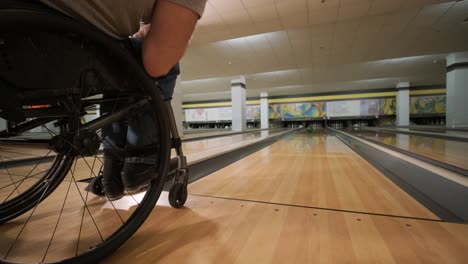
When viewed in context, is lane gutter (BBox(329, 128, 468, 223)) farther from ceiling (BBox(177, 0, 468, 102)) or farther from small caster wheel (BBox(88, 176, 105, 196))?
ceiling (BBox(177, 0, 468, 102))

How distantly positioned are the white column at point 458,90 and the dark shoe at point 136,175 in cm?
1005

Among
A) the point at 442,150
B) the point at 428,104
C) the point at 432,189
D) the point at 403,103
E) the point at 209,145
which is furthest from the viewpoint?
the point at 428,104

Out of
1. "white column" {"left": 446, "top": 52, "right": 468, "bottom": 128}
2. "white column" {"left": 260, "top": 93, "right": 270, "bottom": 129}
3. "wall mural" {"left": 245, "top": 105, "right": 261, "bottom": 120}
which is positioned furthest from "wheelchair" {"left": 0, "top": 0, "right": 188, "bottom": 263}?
"wall mural" {"left": 245, "top": 105, "right": 261, "bottom": 120}

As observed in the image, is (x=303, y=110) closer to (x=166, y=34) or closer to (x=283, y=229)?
(x=283, y=229)

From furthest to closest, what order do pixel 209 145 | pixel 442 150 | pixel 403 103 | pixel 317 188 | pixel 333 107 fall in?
pixel 333 107 → pixel 403 103 → pixel 209 145 → pixel 442 150 → pixel 317 188

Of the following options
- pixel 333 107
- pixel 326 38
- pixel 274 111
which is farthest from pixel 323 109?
pixel 326 38

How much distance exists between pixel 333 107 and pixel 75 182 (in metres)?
14.9

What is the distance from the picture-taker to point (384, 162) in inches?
72.9

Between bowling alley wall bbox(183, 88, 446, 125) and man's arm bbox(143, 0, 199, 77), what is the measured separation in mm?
14548

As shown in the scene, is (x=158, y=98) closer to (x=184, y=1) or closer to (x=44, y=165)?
(x=184, y=1)

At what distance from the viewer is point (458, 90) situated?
7.52m

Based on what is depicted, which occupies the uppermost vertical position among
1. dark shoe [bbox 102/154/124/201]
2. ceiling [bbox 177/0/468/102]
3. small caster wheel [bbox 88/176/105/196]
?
ceiling [bbox 177/0/468/102]

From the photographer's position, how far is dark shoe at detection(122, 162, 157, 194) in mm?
670

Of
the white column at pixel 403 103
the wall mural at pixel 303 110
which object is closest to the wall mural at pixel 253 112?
the wall mural at pixel 303 110
